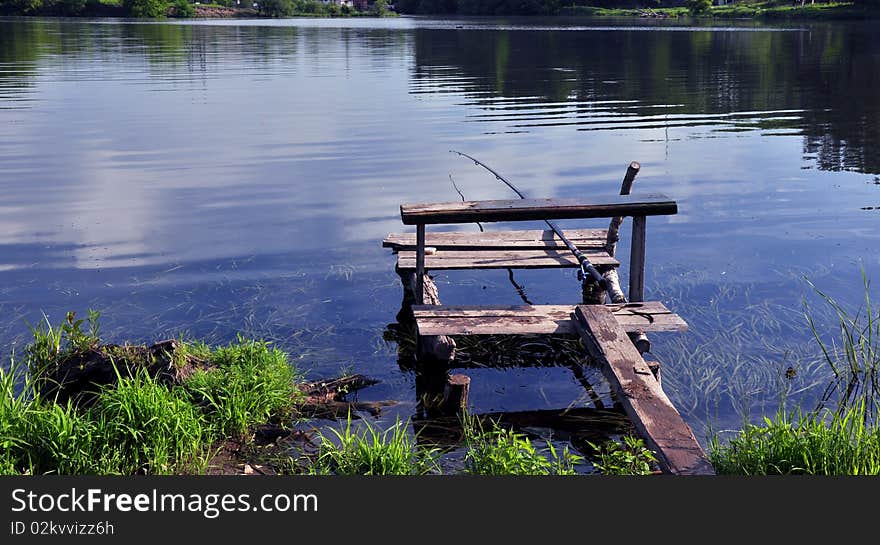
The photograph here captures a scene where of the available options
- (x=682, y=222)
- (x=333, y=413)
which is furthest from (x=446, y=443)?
(x=682, y=222)

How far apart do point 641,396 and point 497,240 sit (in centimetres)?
566

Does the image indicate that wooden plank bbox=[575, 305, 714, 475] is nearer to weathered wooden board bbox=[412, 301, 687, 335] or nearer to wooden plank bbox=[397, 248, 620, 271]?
weathered wooden board bbox=[412, 301, 687, 335]

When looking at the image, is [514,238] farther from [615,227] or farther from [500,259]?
[615,227]

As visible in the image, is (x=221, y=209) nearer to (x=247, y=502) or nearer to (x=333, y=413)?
(x=333, y=413)

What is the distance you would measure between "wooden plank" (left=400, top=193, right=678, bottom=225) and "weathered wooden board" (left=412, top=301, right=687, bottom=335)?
97 centimetres

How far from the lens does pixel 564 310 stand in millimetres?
9742

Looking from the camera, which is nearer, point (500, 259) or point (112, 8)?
point (500, 259)

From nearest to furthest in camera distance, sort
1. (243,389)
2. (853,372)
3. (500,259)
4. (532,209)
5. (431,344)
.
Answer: (243,389), (853,372), (431,344), (532,209), (500,259)

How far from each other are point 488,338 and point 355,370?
1.67m

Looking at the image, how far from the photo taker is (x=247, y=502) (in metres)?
5.56

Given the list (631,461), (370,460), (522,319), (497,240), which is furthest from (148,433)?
(497,240)

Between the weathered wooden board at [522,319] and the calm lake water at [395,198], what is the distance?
0.72m

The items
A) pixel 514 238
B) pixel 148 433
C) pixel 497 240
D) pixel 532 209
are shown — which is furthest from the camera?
pixel 514 238

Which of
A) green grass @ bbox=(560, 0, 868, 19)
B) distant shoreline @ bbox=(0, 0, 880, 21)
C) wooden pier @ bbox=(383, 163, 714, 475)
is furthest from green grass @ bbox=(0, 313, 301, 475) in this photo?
green grass @ bbox=(560, 0, 868, 19)
